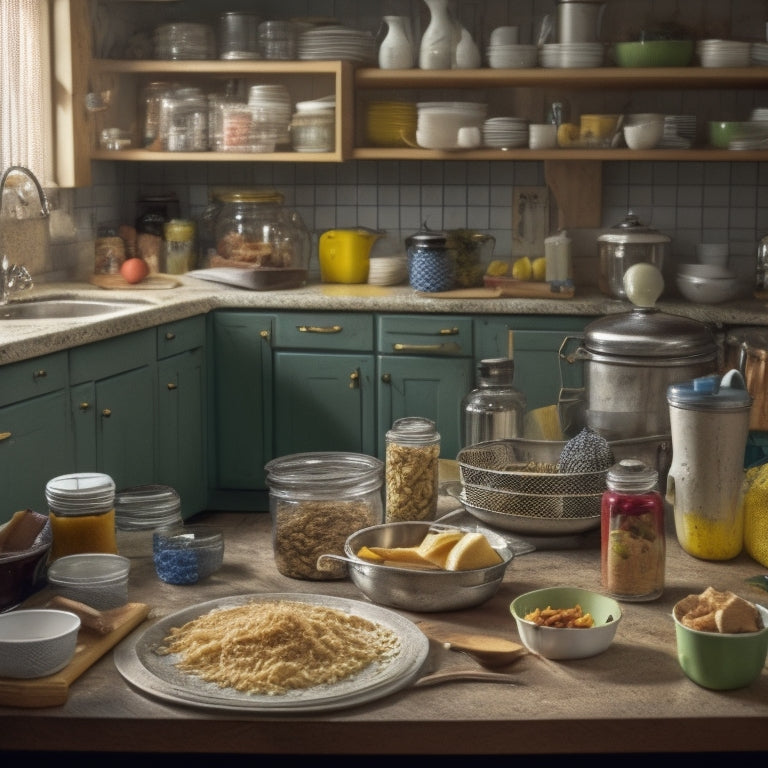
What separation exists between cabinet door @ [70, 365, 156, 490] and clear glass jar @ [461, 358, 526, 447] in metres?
1.94

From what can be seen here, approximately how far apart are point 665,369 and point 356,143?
304cm

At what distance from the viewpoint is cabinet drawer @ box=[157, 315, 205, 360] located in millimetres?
4566

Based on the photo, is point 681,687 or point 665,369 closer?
point 681,687

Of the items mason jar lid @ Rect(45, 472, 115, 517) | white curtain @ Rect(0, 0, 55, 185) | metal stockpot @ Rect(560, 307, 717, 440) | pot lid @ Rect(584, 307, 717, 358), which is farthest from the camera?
white curtain @ Rect(0, 0, 55, 185)

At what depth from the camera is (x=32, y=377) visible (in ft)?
12.0

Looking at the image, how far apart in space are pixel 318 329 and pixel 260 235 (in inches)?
24.5

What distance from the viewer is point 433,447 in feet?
6.85

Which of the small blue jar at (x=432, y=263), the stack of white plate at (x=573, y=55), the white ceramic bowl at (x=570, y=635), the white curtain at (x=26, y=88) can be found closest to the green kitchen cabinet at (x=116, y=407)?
the white curtain at (x=26, y=88)

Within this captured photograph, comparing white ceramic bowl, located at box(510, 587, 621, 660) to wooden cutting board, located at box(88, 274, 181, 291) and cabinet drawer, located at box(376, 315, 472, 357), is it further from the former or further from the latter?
wooden cutting board, located at box(88, 274, 181, 291)

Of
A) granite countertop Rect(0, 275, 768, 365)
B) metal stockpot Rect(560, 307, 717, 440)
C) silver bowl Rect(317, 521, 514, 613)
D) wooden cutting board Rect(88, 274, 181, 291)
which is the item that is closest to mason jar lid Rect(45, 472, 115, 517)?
silver bowl Rect(317, 521, 514, 613)

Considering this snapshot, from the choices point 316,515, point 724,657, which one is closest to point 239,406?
point 316,515

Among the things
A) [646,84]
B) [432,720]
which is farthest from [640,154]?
[432,720]

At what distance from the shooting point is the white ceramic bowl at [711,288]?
485 centimetres

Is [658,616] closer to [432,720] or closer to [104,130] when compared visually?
[432,720]
